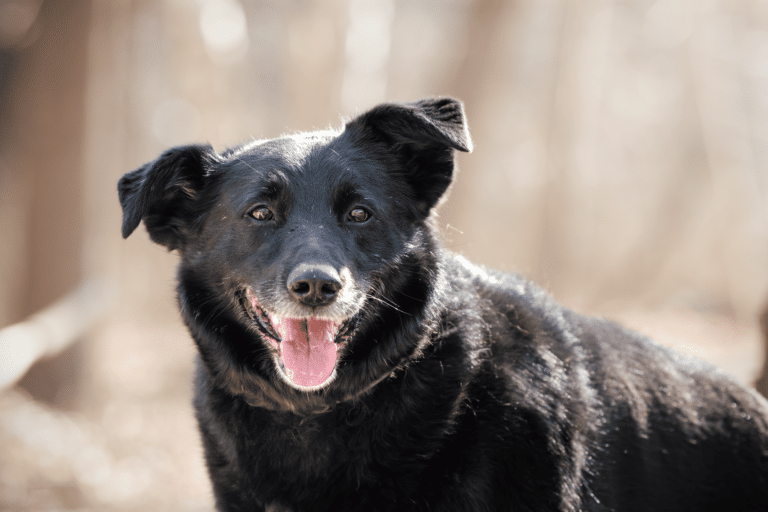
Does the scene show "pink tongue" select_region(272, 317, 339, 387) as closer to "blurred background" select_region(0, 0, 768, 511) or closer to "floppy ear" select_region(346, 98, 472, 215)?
"blurred background" select_region(0, 0, 768, 511)

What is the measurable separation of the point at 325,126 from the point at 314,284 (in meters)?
9.09

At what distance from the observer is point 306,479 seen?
2.53 m

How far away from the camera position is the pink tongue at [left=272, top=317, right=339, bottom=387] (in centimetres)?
250

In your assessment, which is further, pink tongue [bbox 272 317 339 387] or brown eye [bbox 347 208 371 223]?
brown eye [bbox 347 208 371 223]

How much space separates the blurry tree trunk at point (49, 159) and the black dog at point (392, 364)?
5.51 meters

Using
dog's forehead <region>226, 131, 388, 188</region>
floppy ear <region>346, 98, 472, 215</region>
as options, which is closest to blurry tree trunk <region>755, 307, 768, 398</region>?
floppy ear <region>346, 98, 472, 215</region>

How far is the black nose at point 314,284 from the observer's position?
92.4 inches

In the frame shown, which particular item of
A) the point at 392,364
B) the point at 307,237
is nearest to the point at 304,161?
the point at 307,237

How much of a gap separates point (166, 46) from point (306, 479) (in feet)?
70.7

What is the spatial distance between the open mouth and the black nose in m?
0.13

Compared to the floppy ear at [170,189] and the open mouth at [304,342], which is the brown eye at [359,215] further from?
the floppy ear at [170,189]

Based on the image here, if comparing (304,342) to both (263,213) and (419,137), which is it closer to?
(263,213)

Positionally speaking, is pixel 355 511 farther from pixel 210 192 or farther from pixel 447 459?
pixel 210 192

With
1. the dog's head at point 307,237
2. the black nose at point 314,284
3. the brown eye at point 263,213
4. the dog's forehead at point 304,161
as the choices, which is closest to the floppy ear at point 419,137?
the dog's head at point 307,237
